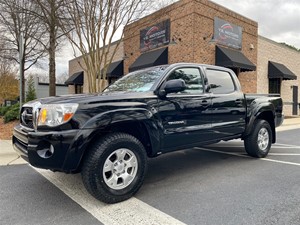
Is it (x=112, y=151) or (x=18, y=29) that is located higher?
(x=18, y=29)

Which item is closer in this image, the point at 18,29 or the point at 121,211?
the point at 121,211

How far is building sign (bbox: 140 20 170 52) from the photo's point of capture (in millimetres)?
14125

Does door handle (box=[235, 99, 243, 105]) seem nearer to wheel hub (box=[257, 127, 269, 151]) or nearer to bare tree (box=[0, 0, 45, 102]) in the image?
wheel hub (box=[257, 127, 269, 151])

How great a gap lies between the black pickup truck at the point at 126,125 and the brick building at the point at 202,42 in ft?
28.2

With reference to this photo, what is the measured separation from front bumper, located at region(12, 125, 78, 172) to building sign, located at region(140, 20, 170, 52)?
1201 cm

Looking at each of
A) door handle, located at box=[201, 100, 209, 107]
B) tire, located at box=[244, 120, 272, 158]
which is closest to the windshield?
door handle, located at box=[201, 100, 209, 107]

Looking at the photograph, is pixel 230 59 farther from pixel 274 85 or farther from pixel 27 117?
pixel 27 117

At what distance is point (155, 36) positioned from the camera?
14961 millimetres

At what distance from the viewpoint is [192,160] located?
554cm

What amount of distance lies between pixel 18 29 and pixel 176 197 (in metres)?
16.1

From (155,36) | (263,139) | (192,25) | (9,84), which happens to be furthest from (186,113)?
(9,84)

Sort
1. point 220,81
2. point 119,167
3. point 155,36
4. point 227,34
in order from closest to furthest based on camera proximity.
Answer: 1. point 119,167
2. point 220,81
3. point 227,34
4. point 155,36

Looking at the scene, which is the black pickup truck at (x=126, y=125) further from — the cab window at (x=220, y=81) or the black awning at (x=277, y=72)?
the black awning at (x=277, y=72)

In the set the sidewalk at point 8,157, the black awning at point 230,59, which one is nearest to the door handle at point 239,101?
the sidewalk at point 8,157
